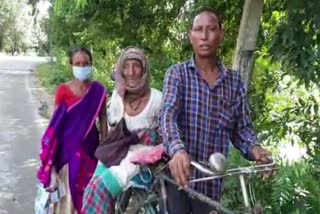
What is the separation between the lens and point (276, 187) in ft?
14.1

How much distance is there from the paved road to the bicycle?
292 centimetres

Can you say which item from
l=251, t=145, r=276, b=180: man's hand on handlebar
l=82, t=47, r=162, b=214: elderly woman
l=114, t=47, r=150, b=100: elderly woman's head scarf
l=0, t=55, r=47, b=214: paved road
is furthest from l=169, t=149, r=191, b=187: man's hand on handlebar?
l=0, t=55, r=47, b=214: paved road

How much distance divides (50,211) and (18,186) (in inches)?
102

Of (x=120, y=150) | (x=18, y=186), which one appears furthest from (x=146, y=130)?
(x=18, y=186)

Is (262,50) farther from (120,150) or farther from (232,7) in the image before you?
(120,150)

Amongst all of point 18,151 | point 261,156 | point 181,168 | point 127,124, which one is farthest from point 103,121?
point 18,151

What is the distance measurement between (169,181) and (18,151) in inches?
262

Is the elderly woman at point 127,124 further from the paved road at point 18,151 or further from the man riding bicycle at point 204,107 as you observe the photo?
the paved road at point 18,151

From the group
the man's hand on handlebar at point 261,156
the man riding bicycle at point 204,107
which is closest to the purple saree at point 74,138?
the man riding bicycle at point 204,107

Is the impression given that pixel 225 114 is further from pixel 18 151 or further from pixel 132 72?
pixel 18 151

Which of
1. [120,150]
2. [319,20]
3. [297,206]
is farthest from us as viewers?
[297,206]

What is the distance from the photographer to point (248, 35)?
4508 mm

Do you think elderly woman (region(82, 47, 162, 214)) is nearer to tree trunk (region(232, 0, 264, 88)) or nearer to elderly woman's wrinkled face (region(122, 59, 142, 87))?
elderly woman's wrinkled face (region(122, 59, 142, 87))

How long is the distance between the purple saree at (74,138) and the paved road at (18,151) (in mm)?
1847
